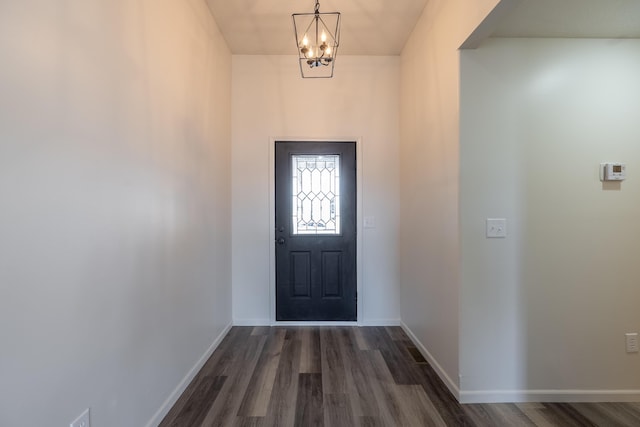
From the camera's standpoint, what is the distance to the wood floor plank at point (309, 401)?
5.99 feet

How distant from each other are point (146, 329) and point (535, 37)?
3.12 meters

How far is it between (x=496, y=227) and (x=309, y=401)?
1.75m

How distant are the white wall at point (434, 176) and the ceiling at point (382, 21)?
0.24 meters

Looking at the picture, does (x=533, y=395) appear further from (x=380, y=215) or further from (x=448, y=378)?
(x=380, y=215)

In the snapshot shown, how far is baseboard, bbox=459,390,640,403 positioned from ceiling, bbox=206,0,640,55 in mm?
2419

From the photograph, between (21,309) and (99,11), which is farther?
(99,11)

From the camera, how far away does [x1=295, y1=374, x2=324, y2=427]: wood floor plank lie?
1825 millimetres

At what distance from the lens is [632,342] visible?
202 cm

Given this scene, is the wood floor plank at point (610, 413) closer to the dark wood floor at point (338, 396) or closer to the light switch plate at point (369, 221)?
the dark wood floor at point (338, 396)

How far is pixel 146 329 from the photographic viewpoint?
166 centimetres

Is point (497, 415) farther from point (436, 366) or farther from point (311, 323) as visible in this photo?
point (311, 323)

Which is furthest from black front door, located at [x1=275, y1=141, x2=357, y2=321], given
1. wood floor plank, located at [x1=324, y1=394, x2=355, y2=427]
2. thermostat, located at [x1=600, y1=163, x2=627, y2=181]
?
thermostat, located at [x1=600, y1=163, x2=627, y2=181]

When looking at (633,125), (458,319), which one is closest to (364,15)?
(633,125)

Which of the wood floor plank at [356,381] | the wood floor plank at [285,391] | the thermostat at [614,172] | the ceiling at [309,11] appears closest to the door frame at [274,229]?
the wood floor plank at [356,381]
